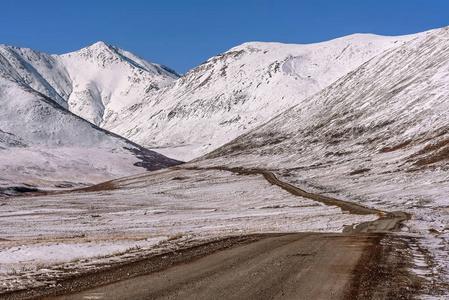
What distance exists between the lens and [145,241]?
2738 cm

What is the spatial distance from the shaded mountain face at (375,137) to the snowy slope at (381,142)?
0.67ft

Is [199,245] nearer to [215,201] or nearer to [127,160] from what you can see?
[215,201]

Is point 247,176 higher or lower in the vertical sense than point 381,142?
lower

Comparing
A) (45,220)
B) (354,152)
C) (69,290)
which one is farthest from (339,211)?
(354,152)

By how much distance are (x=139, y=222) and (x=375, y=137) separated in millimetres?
90082

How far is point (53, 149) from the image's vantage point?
16450 cm

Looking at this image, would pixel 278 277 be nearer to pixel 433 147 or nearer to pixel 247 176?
pixel 433 147

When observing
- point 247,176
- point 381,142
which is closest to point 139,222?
point 247,176

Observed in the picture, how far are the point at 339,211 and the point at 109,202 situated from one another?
4012 centimetres

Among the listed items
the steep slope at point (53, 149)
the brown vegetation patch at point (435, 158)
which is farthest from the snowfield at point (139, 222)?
the steep slope at point (53, 149)

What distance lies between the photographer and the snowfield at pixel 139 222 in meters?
21.9

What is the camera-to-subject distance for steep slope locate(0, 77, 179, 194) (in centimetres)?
13812

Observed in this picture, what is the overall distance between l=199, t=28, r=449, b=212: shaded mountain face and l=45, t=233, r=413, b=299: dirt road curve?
28.8 meters

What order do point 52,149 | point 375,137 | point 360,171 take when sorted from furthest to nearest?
point 52,149 → point 375,137 → point 360,171
